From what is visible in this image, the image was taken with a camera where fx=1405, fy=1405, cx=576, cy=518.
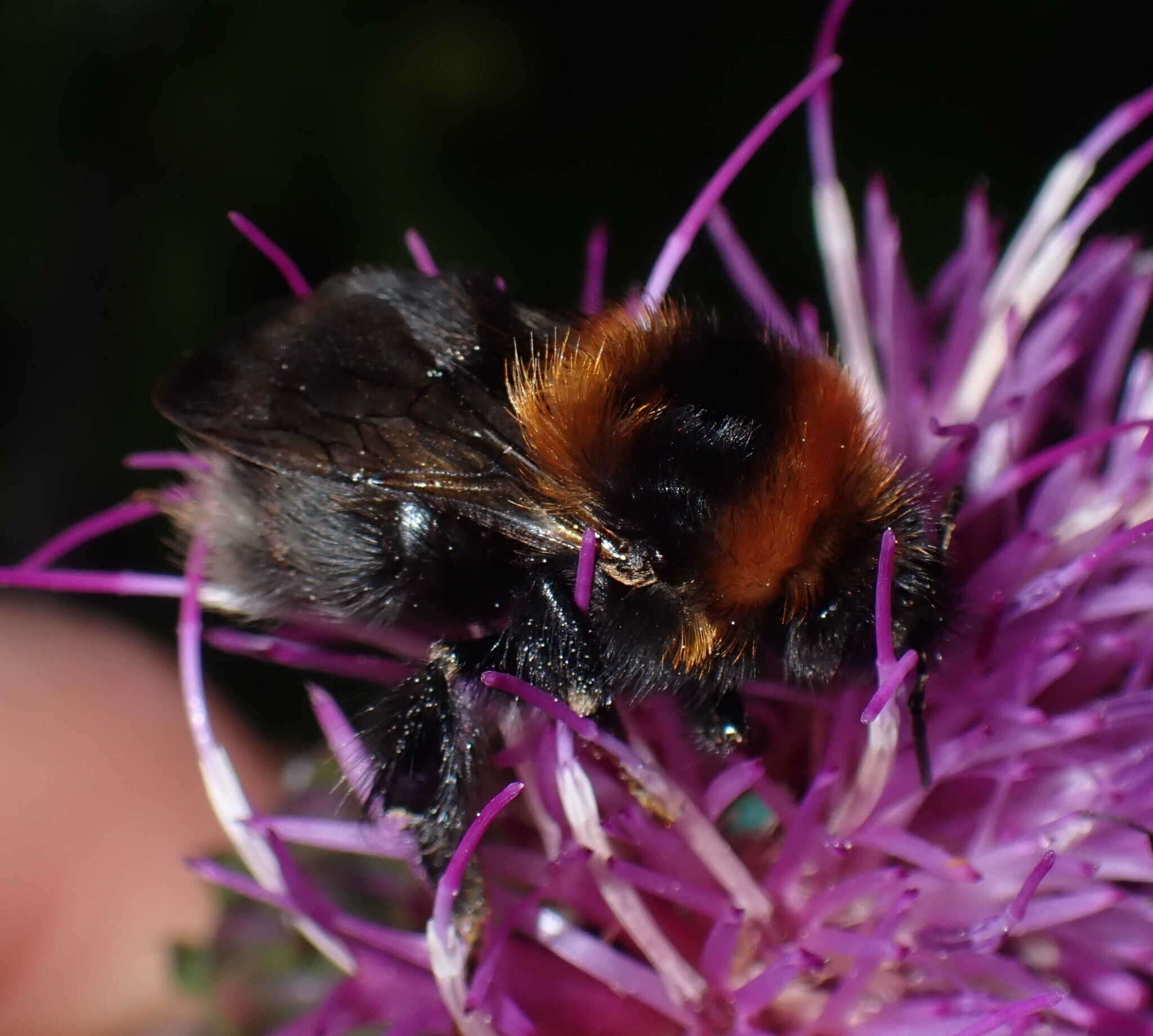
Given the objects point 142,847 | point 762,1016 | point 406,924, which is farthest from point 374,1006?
point 142,847

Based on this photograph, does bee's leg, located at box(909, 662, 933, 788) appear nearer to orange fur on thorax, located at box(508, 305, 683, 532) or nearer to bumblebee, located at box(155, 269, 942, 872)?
bumblebee, located at box(155, 269, 942, 872)

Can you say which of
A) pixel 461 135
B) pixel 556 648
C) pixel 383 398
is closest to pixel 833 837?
pixel 556 648

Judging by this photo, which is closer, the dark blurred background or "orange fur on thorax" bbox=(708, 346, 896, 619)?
"orange fur on thorax" bbox=(708, 346, 896, 619)

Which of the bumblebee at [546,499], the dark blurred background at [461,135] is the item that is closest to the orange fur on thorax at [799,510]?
the bumblebee at [546,499]

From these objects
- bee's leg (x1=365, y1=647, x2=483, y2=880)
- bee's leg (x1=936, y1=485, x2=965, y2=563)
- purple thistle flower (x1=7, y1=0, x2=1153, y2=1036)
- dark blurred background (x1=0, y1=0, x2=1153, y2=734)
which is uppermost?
dark blurred background (x1=0, y1=0, x2=1153, y2=734)

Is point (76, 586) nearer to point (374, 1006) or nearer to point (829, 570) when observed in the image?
point (374, 1006)

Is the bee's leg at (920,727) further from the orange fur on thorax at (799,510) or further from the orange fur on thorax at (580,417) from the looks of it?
the orange fur on thorax at (580,417)

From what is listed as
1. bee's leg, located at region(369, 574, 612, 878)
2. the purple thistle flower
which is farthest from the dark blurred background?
bee's leg, located at region(369, 574, 612, 878)
